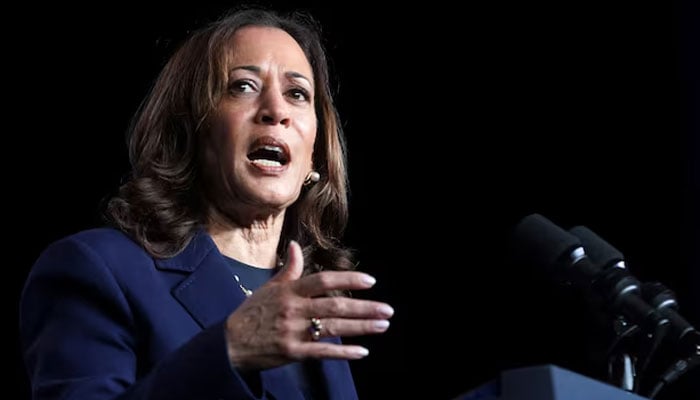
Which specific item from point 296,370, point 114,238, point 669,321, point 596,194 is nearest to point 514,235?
point 669,321

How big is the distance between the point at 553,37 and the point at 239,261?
73.0 inches

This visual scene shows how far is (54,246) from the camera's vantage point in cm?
187

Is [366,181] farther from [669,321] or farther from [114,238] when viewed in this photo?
[669,321]

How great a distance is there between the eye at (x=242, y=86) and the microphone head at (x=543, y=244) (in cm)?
85

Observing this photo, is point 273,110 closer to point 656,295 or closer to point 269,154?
point 269,154

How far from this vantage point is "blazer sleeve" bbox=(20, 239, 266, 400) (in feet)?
5.47

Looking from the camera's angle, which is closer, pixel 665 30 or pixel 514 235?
pixel 514 235

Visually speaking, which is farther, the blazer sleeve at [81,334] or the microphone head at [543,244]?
the blazer sleeve at [81,334]

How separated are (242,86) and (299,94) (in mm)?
138

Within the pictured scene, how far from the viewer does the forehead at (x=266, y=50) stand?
228 centimetres

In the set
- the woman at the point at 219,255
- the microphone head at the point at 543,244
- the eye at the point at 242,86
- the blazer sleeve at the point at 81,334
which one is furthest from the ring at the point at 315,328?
the eye at the point at 242,86

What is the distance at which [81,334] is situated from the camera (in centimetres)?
176

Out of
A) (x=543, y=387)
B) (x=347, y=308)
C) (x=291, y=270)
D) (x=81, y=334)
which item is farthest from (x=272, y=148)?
(x=543, y=387)

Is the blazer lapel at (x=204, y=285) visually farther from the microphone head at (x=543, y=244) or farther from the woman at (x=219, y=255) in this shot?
the microphone head at (x=543, y=244)
